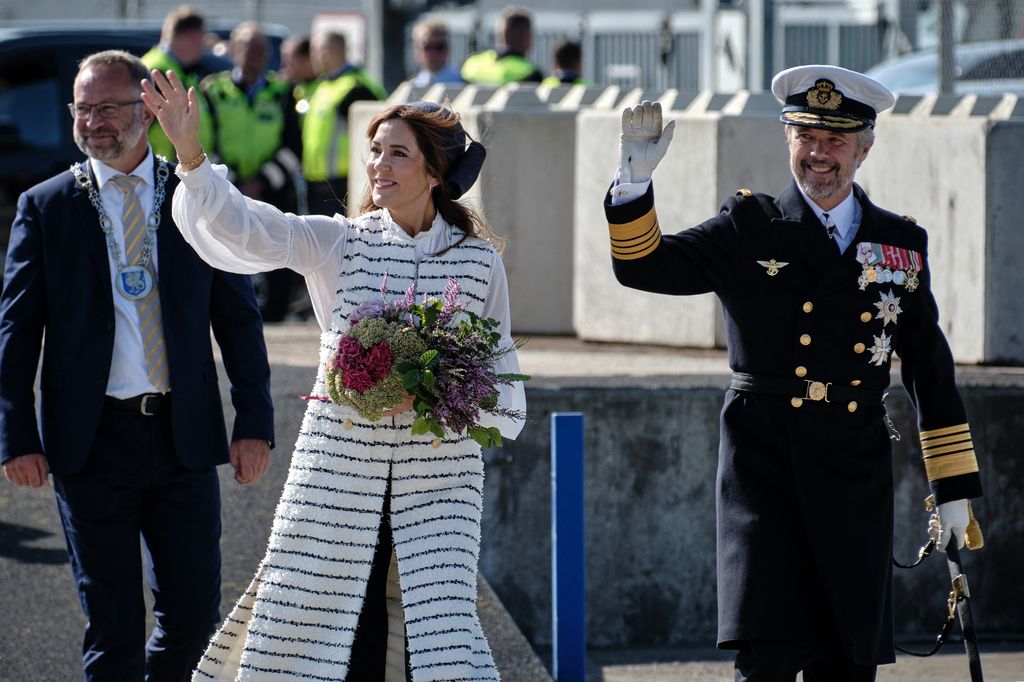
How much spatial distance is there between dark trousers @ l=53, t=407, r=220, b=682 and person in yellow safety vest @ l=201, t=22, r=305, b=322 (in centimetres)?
704

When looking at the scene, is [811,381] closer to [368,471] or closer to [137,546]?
[368,471]

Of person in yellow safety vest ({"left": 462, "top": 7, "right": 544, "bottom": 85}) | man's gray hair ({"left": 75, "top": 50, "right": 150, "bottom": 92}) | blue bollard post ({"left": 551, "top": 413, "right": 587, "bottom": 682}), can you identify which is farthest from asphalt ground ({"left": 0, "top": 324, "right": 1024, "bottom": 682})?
person in yellow safety vest ({"left": 462, "top": 7, "right": 544, "bottom": 85})

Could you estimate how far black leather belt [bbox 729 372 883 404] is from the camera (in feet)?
16.0

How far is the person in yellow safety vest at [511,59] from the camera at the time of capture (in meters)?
12.9

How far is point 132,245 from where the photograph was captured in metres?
5.16

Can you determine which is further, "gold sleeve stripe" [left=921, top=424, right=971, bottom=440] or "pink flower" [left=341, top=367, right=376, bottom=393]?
"gold sleeve stripe" [left=921, top=424, right=971, bottom=440]

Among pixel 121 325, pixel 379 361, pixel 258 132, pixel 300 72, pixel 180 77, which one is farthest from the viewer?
pixel 300 72

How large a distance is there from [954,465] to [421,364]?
5.39 ft

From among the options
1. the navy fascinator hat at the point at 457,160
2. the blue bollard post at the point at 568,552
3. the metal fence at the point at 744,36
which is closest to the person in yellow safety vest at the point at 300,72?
the metal fence at the point at 744,36

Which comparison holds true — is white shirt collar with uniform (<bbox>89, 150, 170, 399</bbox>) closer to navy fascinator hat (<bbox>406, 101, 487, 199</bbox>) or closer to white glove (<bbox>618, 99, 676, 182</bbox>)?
navy fascinator hat (<bbox>406, 101, 487, 199</bbox>)

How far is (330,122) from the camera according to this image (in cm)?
1245

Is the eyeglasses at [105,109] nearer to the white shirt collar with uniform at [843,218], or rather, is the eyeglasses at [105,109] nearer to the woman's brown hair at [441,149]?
the woman's brown hair at [441,149]

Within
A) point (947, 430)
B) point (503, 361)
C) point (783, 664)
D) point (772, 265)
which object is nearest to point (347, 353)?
point (503, 361)

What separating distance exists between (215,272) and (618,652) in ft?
11.0
